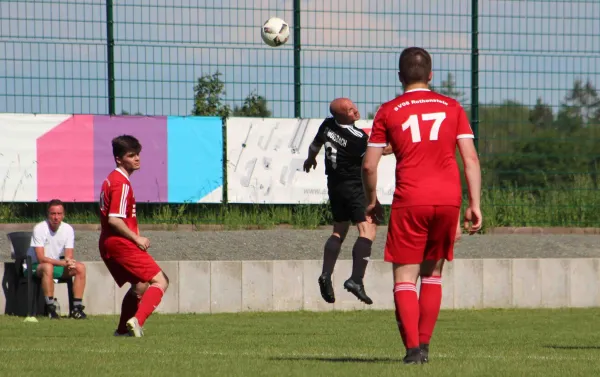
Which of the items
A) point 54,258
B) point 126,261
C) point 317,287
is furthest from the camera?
point 317,287

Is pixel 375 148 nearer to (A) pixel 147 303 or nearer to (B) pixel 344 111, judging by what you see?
(A) pixel 147 303

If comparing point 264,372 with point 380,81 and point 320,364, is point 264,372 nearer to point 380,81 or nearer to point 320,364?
point 320,364

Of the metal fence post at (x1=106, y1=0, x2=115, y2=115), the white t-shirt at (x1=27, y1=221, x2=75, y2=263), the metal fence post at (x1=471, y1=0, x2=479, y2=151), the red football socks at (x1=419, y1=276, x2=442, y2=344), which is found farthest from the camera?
the metal fence post at (x1=471, y1=0, x2=479, y2=151)

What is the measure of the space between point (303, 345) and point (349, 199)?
209 cm

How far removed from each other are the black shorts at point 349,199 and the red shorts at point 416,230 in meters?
4.25

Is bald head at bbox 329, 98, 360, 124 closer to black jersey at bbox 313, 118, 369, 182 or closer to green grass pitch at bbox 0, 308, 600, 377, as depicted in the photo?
black jersey at bbox 313, 118, 369, 182

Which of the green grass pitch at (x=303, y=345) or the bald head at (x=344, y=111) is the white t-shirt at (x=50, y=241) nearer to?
the green grass pitch at (x=303, y=345)

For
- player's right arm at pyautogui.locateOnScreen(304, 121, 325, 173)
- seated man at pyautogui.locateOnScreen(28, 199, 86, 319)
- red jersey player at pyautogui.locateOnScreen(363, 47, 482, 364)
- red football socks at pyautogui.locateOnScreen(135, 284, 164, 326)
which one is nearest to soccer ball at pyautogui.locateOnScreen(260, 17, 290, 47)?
seated man at pyautogui.locateOnScreen(28, 199, 86, 319)

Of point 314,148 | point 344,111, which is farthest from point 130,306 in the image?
point 344,111

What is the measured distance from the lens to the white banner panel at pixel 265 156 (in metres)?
17.6

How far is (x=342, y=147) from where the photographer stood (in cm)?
1101

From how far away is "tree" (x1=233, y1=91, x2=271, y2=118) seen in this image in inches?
682

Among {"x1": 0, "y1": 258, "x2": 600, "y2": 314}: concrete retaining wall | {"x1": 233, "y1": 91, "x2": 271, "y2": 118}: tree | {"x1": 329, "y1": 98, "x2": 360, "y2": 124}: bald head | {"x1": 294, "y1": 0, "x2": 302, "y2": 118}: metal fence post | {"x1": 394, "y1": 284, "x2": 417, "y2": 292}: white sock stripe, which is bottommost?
{"x1": 0, "y1": 258, "x2": 600, "y2": 314}: concrete retaining wall

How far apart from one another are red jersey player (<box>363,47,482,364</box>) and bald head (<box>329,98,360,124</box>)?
4123 mm
